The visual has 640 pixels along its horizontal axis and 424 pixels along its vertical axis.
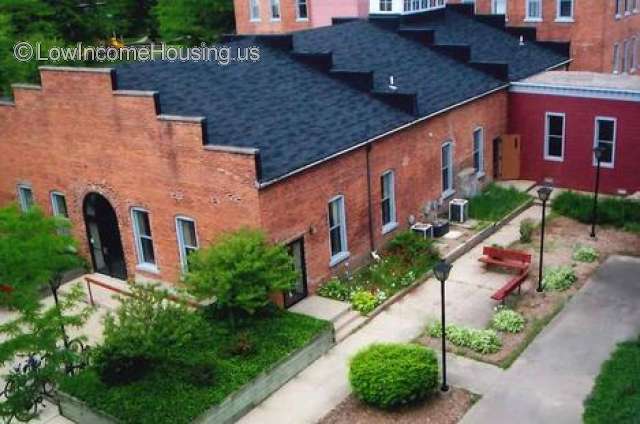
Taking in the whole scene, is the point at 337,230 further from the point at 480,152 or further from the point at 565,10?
the point at 565,10

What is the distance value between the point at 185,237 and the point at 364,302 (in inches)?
210

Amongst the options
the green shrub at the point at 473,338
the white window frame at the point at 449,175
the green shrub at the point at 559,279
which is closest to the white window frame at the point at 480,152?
the white window frame at the point at 449,175

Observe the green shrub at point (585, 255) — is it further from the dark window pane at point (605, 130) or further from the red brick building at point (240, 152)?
the dark window pane at point (605, 130)

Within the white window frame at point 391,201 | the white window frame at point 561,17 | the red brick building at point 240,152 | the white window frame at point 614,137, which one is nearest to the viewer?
the red brick building at point 240,152

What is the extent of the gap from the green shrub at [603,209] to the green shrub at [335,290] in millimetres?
9853

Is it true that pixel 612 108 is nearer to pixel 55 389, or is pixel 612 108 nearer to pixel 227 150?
pixel 227 150

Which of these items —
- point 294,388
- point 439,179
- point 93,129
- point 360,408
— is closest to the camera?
point 360,408

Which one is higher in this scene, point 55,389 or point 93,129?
point 93,129

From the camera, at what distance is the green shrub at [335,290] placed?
1989cm

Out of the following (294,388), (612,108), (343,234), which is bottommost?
(294,388)

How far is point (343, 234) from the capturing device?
2117 centimetres

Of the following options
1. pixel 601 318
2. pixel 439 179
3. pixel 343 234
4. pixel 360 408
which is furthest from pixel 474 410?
pixel 439 179

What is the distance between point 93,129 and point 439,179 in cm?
1201

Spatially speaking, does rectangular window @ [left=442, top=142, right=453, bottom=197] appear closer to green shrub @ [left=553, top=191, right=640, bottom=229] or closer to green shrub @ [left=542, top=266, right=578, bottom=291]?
green shrub @ [left=553, top=191, right=640, bottom=229]
